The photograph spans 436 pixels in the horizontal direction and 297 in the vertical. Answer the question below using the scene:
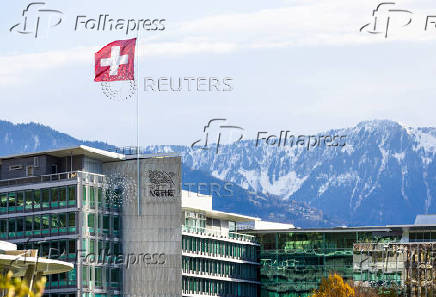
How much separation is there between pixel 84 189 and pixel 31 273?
8166cm

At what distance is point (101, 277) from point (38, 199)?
42.6 ft

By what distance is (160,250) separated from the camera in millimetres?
163125

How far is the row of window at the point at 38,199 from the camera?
515 feet

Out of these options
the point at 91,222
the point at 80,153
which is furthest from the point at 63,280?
the point at 80,153

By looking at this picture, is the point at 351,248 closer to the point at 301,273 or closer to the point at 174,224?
the point at 301,273

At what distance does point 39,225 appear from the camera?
159750 mm

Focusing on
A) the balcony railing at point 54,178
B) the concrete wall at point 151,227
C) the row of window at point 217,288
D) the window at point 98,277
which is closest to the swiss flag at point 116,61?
the balcony railing at point 54,178

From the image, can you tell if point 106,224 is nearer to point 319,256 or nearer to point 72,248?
point 72,248

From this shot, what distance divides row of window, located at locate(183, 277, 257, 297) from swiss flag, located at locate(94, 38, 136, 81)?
3255 centimetres

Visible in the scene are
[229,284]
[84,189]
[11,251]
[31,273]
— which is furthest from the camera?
[229,284]

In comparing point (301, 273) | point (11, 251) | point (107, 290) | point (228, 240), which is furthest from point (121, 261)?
point (11, 251)

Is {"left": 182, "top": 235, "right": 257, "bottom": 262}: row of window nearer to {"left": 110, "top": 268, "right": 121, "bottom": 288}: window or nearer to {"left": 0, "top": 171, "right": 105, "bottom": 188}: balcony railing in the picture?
{"left": 110, "top": 268, "right": 121, "bottom": 288}: window

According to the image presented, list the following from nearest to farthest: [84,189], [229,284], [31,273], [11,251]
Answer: [31,273]
[11,251]
[84,189]
[229,284]

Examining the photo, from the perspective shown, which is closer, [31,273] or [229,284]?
[31,273]
